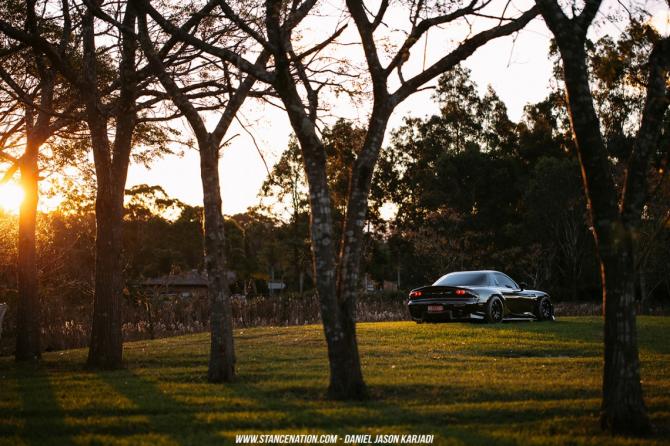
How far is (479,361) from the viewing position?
467 inches

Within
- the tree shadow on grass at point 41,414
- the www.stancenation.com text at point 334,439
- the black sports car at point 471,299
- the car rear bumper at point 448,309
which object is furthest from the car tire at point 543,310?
the www.stancenation.com text at point 334,439

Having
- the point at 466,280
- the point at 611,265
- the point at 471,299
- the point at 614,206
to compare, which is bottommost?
the point at 471,299

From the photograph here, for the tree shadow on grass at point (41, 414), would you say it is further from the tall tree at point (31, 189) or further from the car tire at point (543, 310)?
Result: the car tire at point (543, 310)

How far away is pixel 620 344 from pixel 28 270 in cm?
1290

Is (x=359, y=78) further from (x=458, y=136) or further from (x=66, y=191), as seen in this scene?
(x=458, y=136)

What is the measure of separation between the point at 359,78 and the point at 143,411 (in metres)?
7.06

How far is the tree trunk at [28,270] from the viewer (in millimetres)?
15062

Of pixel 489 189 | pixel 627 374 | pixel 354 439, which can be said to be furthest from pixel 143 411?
pixel 489 189

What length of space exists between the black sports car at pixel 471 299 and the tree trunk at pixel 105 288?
30.7 ft

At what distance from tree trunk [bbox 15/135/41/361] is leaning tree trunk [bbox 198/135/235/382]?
685cm

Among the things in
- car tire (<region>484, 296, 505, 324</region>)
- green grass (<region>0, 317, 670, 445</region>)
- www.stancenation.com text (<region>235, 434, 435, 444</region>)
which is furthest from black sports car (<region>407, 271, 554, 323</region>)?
www.stancenation.com text (<region>235, 434, 435, 444</region>)

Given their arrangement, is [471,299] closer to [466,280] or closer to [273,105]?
[466,280]

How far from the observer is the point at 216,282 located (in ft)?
33.1

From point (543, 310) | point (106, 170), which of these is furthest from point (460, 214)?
point (106, 170)
